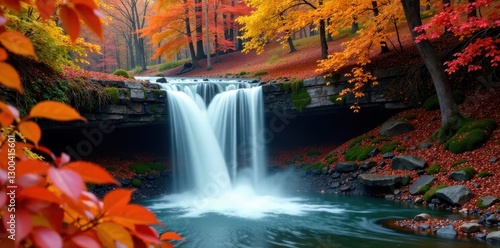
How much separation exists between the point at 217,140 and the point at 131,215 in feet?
43.9

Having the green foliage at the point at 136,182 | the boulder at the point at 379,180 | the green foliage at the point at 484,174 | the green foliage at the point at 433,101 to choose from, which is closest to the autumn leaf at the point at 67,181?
the green foliage at the point at 484,174

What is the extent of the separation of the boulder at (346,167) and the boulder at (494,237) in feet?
18.2

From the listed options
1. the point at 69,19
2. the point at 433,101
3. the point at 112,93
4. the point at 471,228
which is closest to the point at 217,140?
the point at 112,93

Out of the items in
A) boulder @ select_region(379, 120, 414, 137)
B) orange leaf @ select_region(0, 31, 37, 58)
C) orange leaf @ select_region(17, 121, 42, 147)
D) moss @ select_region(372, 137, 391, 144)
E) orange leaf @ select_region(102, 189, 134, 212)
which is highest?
orange leaf @ select_region(0, 31, 37, 58)

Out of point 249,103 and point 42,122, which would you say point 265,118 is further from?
point 42,122

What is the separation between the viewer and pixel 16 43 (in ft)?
2.44

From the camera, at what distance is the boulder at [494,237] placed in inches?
238

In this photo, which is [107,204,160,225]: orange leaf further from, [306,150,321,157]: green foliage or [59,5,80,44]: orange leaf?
[306,150,321,157]: green foliage

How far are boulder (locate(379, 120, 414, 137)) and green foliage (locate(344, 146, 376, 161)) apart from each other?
0.87 meters

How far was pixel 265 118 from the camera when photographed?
15109 mm

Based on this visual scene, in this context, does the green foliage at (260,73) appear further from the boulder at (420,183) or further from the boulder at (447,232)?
the boulder at (447,232)

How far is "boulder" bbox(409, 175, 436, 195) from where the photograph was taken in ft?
31.1

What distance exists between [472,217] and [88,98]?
389 inches

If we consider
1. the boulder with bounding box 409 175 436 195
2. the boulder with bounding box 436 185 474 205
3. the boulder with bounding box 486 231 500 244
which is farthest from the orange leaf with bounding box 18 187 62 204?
Answer: the boulder with bounding box 409 175 436 195
